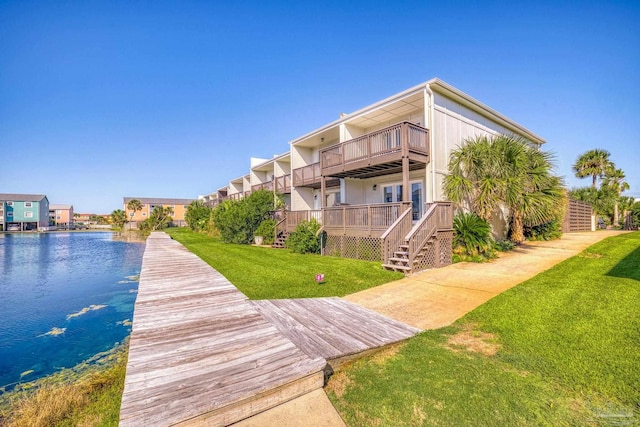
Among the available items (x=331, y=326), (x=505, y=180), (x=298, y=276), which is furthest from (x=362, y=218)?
(x=331, y=326)

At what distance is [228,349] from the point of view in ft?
11.1

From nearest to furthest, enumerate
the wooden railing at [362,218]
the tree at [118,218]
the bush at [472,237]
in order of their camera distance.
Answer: the bush at [472,237]
the wooden railing at [362,218]
the tree at [118,218]

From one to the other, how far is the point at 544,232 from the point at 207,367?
1758cm

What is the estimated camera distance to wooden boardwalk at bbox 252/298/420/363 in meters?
3.65

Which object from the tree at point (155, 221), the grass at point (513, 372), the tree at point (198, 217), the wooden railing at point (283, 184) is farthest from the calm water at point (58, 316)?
the tree at point (155, 221)

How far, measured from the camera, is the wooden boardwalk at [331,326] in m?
3.65

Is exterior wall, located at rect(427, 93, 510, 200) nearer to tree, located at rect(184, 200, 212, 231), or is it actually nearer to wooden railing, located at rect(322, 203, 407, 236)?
wooden railing, located at rect(322, 203, 407, 236)

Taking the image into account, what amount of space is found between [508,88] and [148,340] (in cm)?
1917

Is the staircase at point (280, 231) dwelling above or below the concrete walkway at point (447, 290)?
above

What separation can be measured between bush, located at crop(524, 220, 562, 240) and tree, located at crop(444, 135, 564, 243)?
2672mm

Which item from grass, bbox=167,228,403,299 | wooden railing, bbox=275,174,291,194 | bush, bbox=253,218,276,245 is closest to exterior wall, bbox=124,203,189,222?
wooden railing, bbox=275,174,291,194

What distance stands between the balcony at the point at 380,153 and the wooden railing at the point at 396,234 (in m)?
2.27

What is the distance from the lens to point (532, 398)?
257 cm

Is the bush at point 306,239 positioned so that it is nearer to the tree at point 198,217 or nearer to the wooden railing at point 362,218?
the wooden railing at point 362,218
